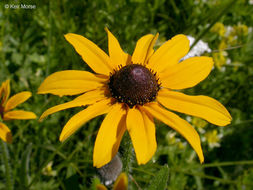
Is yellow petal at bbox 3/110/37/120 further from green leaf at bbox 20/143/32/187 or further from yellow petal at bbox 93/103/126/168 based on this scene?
yellow petal at bbox 93/103/126/168

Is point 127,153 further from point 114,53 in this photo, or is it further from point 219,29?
point 219,29

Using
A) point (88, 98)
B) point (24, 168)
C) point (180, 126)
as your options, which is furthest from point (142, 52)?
point (24, 168)

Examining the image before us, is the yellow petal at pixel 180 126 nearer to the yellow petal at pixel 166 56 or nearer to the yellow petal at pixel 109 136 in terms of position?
the yellow petal at pixel 109 136

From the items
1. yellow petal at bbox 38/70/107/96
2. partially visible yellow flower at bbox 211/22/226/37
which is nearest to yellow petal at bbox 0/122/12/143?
yellow petal at bbox 38/70/107/96

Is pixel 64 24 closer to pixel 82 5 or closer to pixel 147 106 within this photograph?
pixel 82 5

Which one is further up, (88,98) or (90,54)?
(90,54)

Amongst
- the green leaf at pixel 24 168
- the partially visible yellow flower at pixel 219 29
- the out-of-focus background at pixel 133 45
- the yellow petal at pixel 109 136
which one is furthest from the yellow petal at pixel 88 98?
the partially visible yellow flower at pixel 219 29
